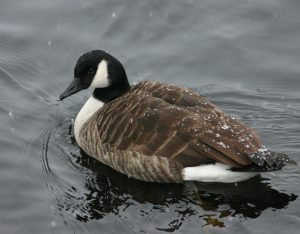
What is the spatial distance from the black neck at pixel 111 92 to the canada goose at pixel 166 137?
100mm

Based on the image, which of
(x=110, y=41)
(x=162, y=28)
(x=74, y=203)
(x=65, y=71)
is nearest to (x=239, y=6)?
(x=162, y=28)

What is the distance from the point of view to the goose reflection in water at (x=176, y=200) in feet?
27.0

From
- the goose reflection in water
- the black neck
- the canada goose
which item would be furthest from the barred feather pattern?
the black neck

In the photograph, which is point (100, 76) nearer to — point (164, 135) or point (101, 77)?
point (101, 77)

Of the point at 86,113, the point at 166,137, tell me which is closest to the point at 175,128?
the point at 166,137

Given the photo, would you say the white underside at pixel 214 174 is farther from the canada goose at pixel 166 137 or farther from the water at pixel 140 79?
the water at pixel 140 79

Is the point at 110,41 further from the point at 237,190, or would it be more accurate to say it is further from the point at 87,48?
the point at 237,190

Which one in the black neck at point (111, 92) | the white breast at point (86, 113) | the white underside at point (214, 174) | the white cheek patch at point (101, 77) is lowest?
the white underside at point (214, 174)

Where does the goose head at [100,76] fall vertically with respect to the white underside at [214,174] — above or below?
above

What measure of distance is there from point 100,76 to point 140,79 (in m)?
1.81

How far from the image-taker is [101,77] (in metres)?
9.65

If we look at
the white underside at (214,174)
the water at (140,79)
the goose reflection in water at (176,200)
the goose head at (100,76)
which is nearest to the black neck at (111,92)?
the goose head at (100,76)

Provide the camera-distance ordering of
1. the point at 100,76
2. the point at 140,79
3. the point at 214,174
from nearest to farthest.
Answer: the point at 214,174, the point at 100,76, the point at 140,79

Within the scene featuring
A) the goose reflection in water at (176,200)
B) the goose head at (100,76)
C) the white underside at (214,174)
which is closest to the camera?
the goose reflection in water at (176,200)
